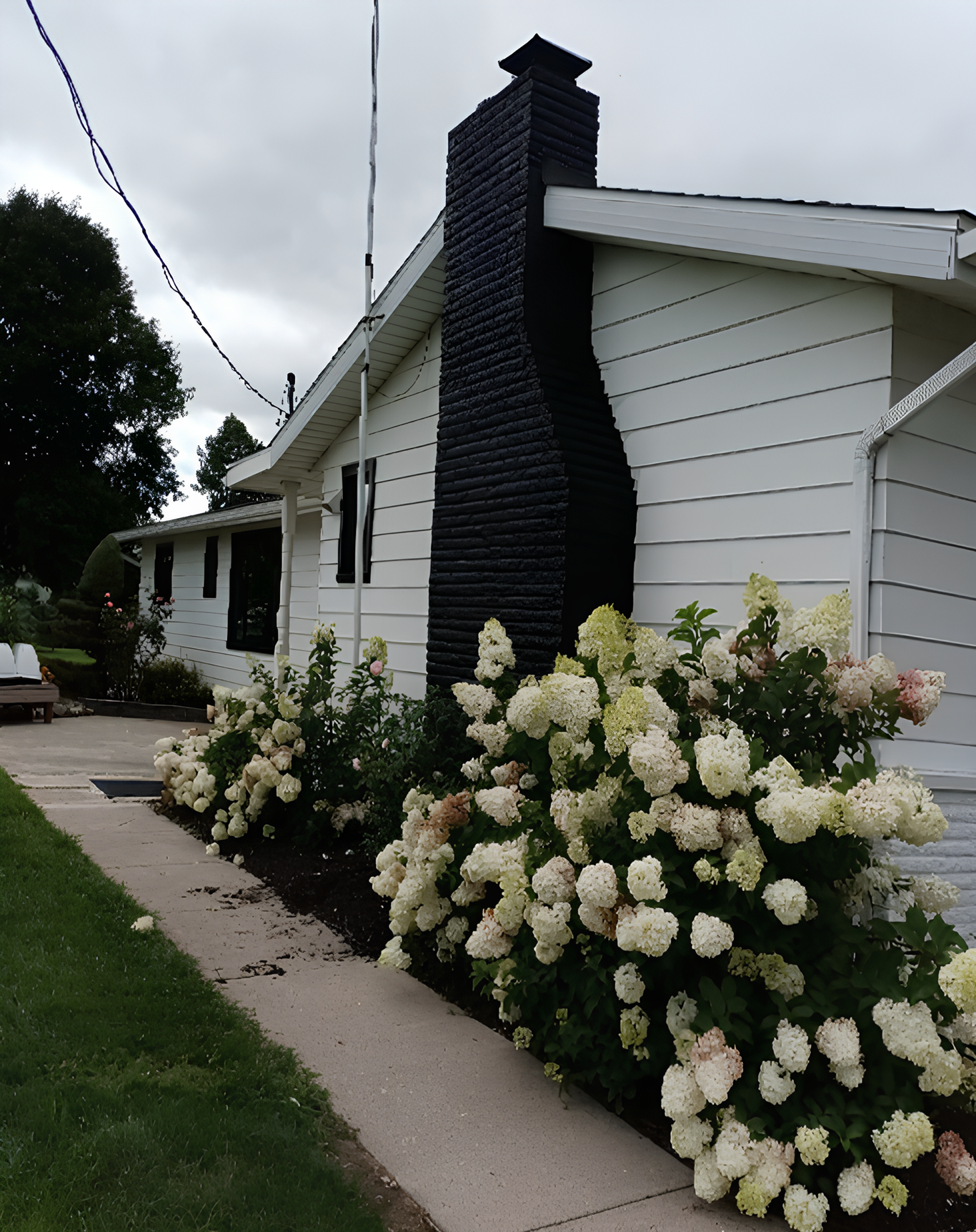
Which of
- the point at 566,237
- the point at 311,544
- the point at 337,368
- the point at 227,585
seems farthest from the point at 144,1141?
the point at 227,585

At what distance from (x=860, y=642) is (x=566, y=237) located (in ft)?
10.1

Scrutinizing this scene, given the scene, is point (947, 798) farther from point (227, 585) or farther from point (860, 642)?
point (227, 585)

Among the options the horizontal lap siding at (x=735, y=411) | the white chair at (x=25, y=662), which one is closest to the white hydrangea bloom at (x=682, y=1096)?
the horizontal lap siding at (x=735, y=411)

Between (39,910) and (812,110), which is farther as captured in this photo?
(812,110)

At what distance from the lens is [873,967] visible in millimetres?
2506

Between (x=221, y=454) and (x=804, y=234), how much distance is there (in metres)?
42.2

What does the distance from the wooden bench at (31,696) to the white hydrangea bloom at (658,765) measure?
10737 millimetres

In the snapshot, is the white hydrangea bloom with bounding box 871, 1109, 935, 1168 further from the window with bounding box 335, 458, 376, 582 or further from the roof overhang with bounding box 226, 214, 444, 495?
the window with bounding box 335, 458, 376, 582

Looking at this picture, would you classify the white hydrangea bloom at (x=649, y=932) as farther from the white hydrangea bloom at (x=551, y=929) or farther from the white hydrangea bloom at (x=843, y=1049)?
the white hydrangea bloom at (x=843, y=1049)

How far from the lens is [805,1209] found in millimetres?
2314

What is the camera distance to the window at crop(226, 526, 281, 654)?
1300 cm

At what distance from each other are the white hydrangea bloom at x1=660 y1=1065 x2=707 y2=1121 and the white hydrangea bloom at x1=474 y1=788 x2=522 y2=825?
1208 millimetres

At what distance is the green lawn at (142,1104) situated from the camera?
2.24 metres

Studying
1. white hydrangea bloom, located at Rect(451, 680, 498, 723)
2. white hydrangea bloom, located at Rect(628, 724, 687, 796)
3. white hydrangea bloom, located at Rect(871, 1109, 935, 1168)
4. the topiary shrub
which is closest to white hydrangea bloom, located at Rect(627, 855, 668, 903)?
white hydrangea bloom, located at Rect(628, 724, 687, 796)
